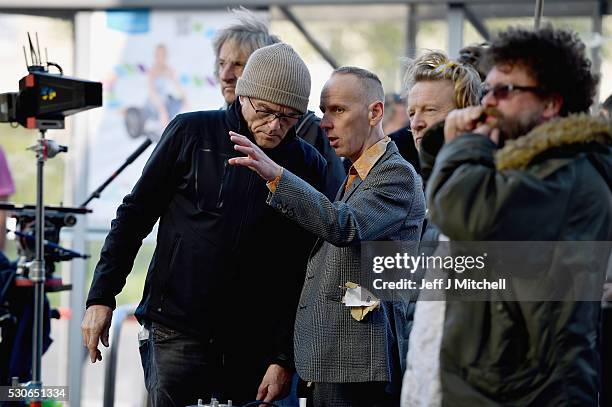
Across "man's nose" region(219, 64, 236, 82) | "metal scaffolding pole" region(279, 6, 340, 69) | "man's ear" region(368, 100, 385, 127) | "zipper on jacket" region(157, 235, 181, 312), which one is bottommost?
"zipper on jacket" region(157, 235, 181, 312)

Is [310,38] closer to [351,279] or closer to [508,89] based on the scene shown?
[351,279]

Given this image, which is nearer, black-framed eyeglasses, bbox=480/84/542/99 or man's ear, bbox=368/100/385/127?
black-framed eyeglasses, bbox=480/84/542/99

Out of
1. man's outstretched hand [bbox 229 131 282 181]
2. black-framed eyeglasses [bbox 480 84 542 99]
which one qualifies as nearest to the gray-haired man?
man's outstretched hand [bbox 229 131 282 181]

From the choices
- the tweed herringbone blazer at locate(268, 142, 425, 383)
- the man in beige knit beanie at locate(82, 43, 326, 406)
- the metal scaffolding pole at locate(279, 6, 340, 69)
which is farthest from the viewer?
the metal scaffolding pole at locate(279, 6, 340, 69)

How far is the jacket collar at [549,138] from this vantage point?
2.23 m

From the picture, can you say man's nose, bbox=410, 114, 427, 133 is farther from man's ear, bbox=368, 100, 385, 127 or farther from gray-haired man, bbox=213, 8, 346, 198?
gray-haired man, bbox=213, 8, 346, 198

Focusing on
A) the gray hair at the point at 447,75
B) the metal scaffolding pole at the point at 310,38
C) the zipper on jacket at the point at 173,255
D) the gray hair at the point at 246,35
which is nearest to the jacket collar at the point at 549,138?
the gray hair at the point at 447,75

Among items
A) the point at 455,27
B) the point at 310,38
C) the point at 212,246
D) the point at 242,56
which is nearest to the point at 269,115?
the point at 212,246

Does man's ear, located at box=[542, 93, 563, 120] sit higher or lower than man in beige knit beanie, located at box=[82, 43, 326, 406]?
higher

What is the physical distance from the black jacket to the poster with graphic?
3.53 meters

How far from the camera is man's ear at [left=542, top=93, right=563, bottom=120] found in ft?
7.80

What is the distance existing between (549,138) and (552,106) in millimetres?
163

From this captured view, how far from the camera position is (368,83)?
331 cm

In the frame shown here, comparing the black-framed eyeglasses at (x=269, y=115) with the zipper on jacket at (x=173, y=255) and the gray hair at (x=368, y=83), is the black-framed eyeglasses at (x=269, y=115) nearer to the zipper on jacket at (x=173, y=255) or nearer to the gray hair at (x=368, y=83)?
the gray hair at (x=368, y=83)
